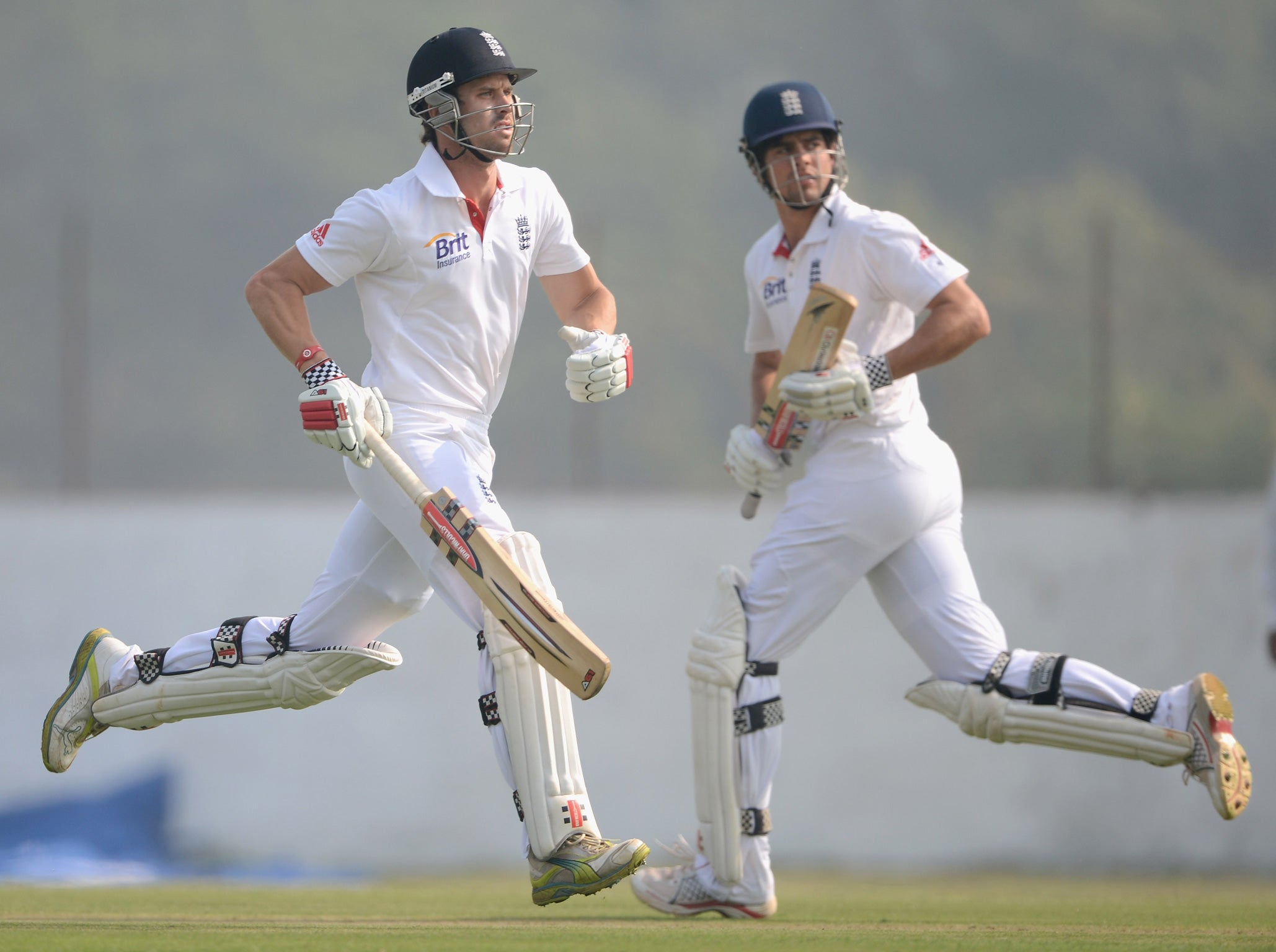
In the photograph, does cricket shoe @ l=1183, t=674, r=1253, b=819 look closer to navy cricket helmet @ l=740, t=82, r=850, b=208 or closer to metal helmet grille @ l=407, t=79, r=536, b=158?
navy cricket helmet @ l=740, t=82, r=850, b=208

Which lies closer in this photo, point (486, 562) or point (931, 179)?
point (486, 562)

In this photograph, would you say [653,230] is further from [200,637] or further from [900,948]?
[900,948]

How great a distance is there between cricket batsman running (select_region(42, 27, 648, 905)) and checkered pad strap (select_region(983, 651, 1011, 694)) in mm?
1103

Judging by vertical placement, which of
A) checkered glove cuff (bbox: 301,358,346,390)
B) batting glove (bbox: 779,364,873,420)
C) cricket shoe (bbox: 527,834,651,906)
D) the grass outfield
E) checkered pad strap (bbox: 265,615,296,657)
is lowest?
the grass outfield

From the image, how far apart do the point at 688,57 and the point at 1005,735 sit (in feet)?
33.7

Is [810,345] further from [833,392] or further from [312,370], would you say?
[312,370]

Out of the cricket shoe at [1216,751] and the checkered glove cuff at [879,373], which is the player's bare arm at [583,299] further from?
the cricket shoe at [1216,751]

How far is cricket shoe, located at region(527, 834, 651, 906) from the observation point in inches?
136

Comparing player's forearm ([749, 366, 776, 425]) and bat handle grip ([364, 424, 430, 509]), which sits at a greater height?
player's forearm ([749, 366, 776, 425])

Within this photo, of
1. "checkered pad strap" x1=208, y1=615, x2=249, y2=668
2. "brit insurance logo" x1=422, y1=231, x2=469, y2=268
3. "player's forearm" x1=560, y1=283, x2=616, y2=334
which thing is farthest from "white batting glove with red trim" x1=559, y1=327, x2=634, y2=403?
"checkered pad strap" x1=208, y1=615, x2=249, y2=668

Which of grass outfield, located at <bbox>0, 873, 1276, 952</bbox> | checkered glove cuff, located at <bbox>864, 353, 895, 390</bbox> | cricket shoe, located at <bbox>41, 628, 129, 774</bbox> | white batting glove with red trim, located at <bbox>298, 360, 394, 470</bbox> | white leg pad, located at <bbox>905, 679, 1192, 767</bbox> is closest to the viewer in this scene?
grass outfield, located at <bbox>0, 873, 1276, 952</bbox>

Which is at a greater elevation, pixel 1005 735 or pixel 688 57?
pixel 688 57

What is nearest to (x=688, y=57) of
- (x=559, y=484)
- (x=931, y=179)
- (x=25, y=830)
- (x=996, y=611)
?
(x=931, y=179)

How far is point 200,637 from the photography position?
4.16 metres
